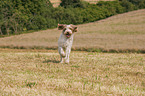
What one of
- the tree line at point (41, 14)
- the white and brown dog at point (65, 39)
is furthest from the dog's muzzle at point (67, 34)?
the tree line at point (41, 14)

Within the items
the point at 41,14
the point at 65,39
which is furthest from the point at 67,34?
the point at 41,14

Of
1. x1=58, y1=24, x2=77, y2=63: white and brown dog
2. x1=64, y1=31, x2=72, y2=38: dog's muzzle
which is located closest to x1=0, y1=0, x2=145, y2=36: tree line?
x1=58, y1=24, x2=77, y2=63: white and brown dog

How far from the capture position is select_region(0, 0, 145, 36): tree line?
39.2 meters

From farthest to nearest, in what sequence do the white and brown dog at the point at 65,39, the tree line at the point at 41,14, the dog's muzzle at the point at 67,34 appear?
the tree line at the point at 41,14, the white and brown dog at the point at 65,39, the dog's muzzle at the point at 67,34

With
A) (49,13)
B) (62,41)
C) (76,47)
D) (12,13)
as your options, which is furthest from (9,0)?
(62,41)

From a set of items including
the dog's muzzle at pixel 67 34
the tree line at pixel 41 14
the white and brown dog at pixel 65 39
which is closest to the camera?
the dog's muzzle at pixel 67 34

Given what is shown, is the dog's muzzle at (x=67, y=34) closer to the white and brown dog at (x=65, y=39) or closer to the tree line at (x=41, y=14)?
the white and brown dog at (x=65, y=39)

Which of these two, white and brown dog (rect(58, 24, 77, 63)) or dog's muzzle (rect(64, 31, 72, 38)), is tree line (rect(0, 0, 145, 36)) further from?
dog's muzzle (rect(64, 31, 72, 38))

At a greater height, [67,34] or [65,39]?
[67,34]

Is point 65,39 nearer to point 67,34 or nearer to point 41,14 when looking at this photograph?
point 67,34

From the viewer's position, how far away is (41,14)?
49.1m

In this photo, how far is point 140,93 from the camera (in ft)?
16.2

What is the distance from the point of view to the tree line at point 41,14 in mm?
39250

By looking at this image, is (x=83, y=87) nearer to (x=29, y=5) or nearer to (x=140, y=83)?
(x=140, y=83)
